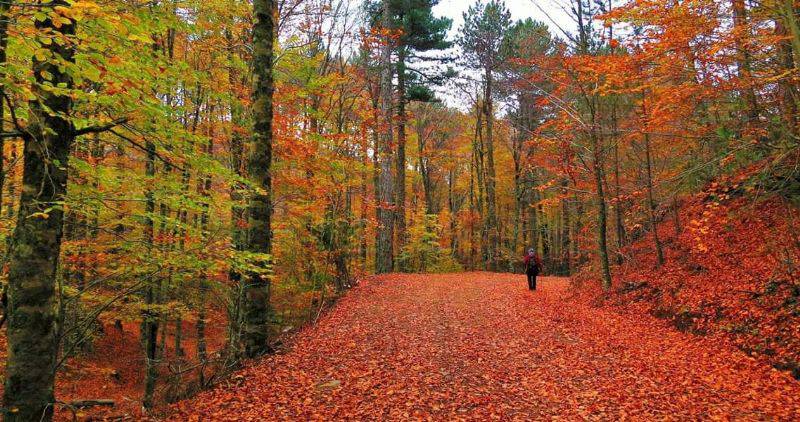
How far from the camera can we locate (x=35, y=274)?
4.23 metres

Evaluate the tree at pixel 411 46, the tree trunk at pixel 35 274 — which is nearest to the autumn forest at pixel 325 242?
the tree trunk at pixel 35 274

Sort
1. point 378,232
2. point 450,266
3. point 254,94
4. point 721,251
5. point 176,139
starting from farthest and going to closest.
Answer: point 450,266 → point 378,232 → point 721,251 → point 254,94 → point 176,139

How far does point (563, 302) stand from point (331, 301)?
22.3 feet

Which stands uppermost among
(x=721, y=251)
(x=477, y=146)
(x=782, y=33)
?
(x=477, y=146)

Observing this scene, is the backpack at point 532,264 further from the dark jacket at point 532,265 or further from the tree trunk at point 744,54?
the tree trunk at point 744,54

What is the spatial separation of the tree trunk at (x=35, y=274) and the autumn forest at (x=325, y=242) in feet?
0.08

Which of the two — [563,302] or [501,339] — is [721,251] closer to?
[563,302]

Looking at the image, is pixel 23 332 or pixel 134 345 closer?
pixel 23 332

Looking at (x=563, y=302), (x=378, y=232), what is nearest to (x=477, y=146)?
(x=378, y=232)

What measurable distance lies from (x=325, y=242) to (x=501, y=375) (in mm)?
8101

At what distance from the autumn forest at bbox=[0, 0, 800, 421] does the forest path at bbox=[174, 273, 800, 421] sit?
0.05m

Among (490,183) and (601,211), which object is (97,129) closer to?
(601,211)

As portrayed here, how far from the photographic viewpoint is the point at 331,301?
40.2 feet

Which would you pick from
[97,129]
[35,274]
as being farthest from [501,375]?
[97,129]
